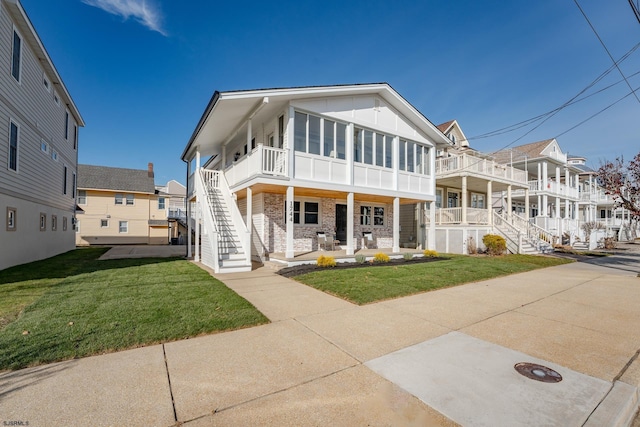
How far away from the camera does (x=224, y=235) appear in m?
10.7

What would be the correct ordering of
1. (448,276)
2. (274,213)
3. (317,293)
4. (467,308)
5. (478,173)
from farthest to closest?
(478,173)
(274,213)
(448,276)
(317,293)
(467,308)

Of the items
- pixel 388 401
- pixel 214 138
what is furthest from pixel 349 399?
pixel 214 138

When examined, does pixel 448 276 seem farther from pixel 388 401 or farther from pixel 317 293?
pixel 388 401

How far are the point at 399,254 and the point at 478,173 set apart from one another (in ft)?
27.2

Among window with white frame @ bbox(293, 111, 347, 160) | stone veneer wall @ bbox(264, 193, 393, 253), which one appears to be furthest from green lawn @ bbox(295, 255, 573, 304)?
window with white frame @ bbox(293, 111, 347, 160)

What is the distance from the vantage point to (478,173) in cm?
1748

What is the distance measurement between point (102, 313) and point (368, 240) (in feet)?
39.8

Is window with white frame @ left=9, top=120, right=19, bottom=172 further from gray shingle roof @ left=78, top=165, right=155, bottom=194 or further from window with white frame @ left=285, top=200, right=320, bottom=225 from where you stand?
gray shingle roof @ left=78, top=165, right=155, bottom=194

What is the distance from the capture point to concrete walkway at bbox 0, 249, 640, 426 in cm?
249

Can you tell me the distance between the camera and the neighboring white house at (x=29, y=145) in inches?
377

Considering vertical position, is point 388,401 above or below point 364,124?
below

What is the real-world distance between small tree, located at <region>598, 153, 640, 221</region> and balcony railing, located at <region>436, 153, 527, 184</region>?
6.08m

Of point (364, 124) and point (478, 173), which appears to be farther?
point (478, 173)

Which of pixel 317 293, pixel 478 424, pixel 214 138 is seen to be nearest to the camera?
pixel 478 424
